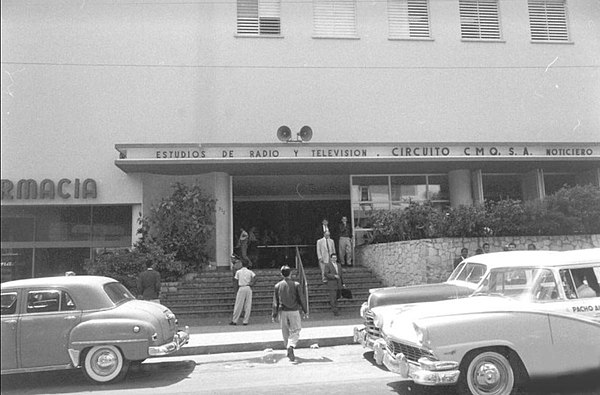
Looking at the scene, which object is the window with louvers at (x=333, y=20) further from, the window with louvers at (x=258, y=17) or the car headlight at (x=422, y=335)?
the car headlight at (x=422, y=335)

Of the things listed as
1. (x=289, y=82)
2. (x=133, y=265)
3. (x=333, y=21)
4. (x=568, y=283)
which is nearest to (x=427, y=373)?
(x=568, y=283)

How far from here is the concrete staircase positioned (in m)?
13.3

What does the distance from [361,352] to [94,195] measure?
10.7 m

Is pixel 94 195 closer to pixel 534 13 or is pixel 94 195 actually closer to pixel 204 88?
pixel 204 88

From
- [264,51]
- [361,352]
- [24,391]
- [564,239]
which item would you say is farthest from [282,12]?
[24,391]

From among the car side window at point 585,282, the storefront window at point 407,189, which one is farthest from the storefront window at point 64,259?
the car side window at point 585,282

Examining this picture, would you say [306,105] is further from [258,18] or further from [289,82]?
[258,18]

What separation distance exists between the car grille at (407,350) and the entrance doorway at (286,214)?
12.1 m

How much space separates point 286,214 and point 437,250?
8.21 m

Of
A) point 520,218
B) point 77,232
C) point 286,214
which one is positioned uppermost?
point 286,214

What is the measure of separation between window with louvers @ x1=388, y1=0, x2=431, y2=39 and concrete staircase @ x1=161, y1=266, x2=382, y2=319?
337 inches

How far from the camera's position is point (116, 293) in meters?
7.91

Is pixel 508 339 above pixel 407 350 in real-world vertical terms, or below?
above

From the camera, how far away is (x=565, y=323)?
550 centimetres
